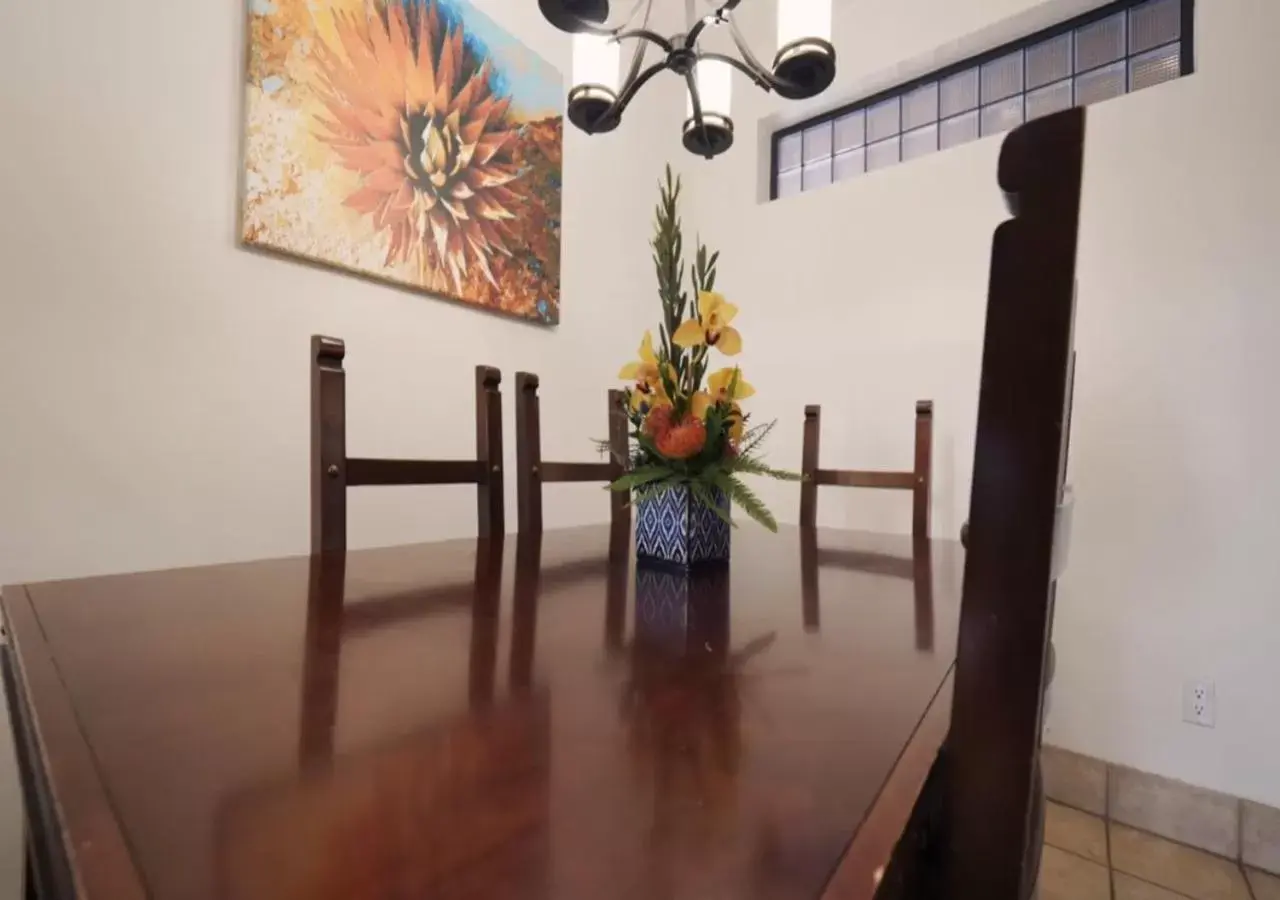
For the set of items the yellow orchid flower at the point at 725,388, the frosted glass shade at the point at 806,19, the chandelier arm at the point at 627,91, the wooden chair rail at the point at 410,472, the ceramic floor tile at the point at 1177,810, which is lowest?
the ceramic floor tile at the point at 1177,810

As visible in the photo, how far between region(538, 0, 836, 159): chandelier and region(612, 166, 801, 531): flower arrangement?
50 cm

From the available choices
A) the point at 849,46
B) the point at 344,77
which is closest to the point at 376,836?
the point at 344,77

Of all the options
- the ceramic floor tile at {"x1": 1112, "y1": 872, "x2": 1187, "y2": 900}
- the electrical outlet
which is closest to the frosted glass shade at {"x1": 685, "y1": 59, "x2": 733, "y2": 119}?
the electrical outlet

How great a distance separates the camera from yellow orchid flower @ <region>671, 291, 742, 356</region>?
91 centimetres

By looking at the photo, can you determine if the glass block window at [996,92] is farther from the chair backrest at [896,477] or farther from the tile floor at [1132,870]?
the tile floor at [1132,870]

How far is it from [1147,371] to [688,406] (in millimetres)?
1596

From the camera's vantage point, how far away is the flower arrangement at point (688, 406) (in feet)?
2.96

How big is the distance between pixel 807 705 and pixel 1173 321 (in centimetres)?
196

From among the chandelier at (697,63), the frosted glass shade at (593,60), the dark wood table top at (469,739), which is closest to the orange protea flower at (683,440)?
the dark wood table top at (469,739)

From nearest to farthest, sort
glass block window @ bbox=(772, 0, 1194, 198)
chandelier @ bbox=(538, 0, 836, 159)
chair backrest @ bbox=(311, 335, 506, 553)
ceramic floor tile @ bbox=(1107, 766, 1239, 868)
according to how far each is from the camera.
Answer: chair backrest @ bbox=(311, 335, 506, 553)
chandelier @ bbox=(538, 0, 836, 159)
ceramic floor tile @ bbox=(1107, 766, 1239, 868)
glass block window @ bbox=(772, 0, 1194, 198)

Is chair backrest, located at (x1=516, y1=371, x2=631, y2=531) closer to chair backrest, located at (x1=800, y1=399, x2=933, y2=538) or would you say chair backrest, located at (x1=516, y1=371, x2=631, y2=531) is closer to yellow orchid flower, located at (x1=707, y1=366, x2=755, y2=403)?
yellow orchid flower, located at (x1=707, y1=366, x2=755, y2=403)

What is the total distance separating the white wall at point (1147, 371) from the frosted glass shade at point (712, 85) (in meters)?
0.96

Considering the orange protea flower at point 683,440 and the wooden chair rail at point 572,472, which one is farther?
the wooden chair rail at point 572,472

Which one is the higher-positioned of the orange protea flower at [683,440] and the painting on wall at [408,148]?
the painting on wall at [408,148]
